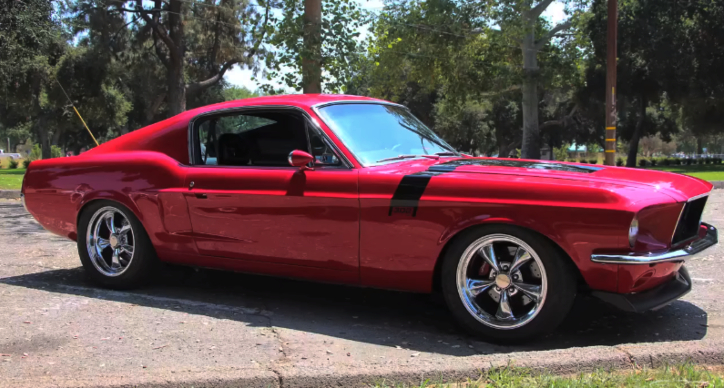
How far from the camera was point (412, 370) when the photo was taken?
2834mm

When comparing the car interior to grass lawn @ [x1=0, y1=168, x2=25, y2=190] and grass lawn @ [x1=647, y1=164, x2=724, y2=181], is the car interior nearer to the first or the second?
grass lawn @ [x1=0, y1=168, x2=25, y2=190]

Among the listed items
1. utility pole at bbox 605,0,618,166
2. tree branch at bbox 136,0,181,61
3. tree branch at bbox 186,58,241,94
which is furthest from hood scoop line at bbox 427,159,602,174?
tree branch at bbox 186,58,241,94

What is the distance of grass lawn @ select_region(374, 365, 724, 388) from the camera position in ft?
8.67

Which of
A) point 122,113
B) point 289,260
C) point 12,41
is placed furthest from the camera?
point 122,113

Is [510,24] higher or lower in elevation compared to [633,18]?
lower

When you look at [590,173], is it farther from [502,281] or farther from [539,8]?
[539,8]

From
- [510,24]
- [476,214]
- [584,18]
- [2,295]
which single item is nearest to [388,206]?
[476,214]

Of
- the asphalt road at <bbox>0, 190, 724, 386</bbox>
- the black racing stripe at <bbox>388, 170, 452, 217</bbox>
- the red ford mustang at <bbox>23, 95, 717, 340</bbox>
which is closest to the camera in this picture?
the asphalt road at <bbox>0, 190, 724, 386</bbox>

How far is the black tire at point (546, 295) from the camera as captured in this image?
3.27 m

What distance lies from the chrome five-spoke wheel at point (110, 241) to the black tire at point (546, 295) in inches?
105

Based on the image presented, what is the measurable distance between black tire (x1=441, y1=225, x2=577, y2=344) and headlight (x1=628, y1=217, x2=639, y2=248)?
1.13 feet

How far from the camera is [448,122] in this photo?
167ft

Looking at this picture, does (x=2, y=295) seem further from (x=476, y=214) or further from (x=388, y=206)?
(x=476, y=214)

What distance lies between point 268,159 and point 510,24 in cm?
1884
